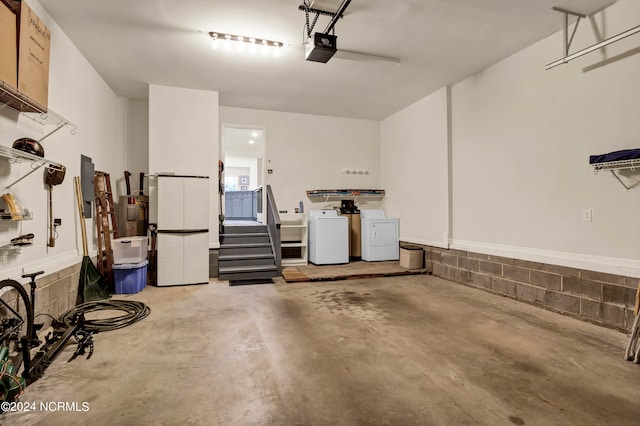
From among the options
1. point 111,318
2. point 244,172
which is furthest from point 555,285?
point 244,172

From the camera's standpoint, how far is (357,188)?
7461 millimetres

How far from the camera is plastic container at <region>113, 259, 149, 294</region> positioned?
4457mm

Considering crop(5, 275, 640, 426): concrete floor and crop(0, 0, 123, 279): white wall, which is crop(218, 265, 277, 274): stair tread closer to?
crop(5, 275, 640, 426): concrete floor

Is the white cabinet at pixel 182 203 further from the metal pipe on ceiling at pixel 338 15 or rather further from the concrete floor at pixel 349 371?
the metal pipe on ceiling at pixel 338 15

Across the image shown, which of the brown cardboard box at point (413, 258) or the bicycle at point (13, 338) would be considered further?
the brown cardboard box at point (413, 258)

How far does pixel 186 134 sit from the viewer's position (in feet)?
17.6

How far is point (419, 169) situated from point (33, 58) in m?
5.73

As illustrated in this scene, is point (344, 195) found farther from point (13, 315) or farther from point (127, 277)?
point (13, 315)

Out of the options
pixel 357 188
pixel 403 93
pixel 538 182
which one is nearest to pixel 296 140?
pixel 357 188

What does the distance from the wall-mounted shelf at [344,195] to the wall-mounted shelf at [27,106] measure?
15.2 ft

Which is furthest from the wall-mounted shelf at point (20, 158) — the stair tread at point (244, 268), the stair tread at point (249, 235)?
the stair tread at point (249, 235)

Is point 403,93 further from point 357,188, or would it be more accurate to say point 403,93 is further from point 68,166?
point 68,166

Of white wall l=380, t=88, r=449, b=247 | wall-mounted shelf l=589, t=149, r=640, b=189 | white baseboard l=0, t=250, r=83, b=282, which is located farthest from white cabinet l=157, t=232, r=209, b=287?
wall-mounted shelf l=589, t=149, r=640, b=189

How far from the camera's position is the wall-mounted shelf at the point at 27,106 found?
7.64 ft
